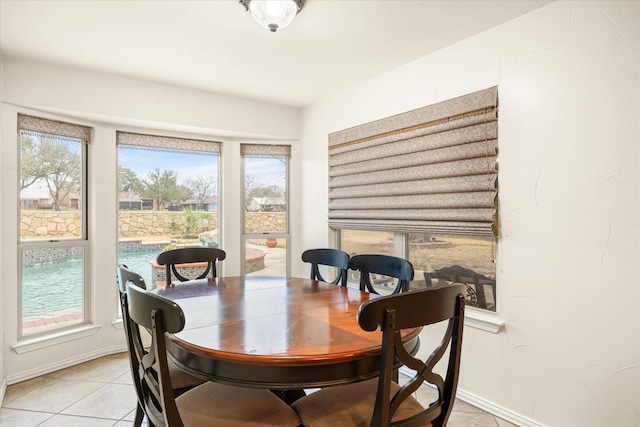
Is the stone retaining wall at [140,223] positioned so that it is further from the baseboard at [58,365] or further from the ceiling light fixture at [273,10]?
the ceiling light fixture at [273,10]

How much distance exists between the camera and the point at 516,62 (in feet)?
7.34

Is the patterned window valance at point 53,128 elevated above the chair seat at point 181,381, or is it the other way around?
the patterned window valance at point 53,128

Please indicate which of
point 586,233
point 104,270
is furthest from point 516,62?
point 104,270

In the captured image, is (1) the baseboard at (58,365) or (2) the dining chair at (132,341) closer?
(2) the dining chair at (132,341)

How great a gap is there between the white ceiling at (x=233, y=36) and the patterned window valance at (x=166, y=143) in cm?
64

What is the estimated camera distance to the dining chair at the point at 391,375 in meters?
1.16

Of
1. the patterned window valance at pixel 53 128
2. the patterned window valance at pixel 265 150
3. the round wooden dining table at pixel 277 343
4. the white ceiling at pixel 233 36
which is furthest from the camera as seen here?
the patterned window valance at pixel 265 150

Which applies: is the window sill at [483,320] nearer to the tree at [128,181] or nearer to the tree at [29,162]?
the tree at [128,181]

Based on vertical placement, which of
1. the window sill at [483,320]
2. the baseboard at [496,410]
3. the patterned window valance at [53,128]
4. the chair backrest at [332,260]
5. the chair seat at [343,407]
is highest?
the patterned window valance at [53,128]

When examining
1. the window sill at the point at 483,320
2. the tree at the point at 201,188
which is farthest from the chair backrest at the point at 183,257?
the window sill at the point at 483,320

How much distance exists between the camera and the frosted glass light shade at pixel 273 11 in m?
1.89

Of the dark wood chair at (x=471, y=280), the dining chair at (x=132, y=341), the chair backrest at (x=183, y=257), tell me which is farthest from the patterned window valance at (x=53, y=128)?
the dark wood chair at (x=471, y=280)

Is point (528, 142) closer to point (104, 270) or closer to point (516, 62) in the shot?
point (516, 62)

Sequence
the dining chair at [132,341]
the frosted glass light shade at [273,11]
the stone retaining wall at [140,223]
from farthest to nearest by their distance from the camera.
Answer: the stone retaining wall at [140,223], the frosted glass light shade at [273,11], the dining chair at [132,341]
